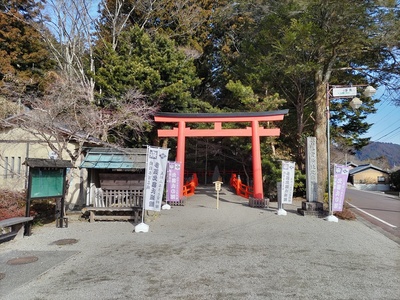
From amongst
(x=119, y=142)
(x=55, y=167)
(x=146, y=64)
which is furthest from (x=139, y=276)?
(x=146, y=64)

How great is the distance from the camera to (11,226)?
7258 millimetres

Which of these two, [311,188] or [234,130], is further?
[234,130]

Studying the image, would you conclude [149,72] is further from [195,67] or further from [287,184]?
[287,184]

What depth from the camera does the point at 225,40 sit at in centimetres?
2239

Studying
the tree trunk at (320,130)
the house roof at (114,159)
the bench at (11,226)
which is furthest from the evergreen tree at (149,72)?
the bench at (11,226)

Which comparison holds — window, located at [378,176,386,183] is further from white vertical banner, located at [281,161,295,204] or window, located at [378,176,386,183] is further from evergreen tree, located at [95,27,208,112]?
white vertical banner, located at [281,161,295,204]

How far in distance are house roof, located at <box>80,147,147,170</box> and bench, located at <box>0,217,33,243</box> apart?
292cm

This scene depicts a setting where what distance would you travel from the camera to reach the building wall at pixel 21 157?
1226cm

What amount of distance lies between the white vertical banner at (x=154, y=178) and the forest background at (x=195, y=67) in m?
2.80

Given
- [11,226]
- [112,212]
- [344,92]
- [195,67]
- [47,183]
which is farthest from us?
[195,67]

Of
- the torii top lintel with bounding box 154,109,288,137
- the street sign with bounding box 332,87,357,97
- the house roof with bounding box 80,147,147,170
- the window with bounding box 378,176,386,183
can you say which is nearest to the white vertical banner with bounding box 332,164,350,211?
the street sign with bounding box 332,87,357,97

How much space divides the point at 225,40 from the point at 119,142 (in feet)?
39.0

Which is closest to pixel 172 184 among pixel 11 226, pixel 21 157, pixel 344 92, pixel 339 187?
pixel 21 157

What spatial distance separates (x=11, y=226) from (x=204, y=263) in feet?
15.8
